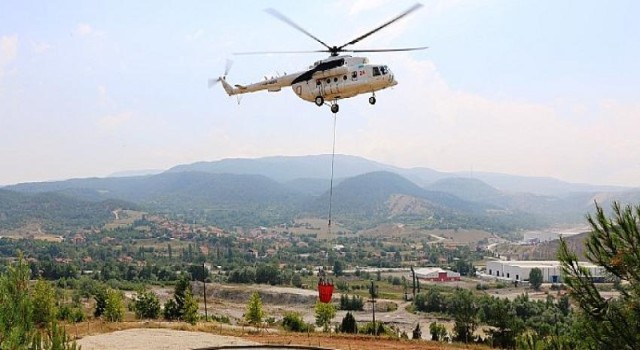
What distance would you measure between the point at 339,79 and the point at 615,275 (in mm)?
7613

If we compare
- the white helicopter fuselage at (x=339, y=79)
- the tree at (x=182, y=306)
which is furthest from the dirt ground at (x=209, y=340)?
the tree at (x=182, y=306)

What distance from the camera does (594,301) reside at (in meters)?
8.85

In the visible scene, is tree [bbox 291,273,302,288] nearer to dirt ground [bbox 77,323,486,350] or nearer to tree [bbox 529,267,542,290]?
tree [bbox 529,267,542,290]

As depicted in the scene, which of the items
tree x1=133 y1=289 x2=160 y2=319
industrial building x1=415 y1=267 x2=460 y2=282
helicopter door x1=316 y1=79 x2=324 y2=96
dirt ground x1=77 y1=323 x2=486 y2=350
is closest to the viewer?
helicopter door x1=316 y1=79 x2=324 y2=96

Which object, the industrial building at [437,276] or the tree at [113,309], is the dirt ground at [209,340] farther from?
the industrial building at [437,276]

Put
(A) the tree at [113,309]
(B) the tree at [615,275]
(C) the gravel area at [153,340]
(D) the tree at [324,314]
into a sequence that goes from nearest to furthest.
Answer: (B) the tree at [615,275] < (C) the gravel area at [153,340] < (A) the tree at [113,309] < (D) the tree at [324,314]

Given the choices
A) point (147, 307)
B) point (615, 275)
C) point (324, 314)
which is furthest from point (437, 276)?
point (615, 275)

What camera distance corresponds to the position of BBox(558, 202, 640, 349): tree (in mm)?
8422

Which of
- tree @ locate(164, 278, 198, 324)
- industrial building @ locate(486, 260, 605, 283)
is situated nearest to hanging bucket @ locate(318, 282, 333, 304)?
tree @ locate(164, 278, 198, 324)

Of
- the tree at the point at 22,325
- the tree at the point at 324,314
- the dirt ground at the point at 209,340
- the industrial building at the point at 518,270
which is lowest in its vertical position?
the industrial building at the point at 518,270

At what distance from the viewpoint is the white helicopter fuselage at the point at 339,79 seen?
14.2 meters

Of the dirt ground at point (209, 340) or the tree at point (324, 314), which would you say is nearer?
the dirt ground at point (209, 340)

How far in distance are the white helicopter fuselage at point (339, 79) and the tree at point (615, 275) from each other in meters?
6.50

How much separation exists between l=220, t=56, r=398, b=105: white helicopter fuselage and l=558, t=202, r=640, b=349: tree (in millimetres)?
6501
